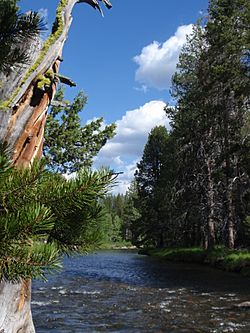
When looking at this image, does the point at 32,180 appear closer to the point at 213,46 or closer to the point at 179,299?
the point at 179,299

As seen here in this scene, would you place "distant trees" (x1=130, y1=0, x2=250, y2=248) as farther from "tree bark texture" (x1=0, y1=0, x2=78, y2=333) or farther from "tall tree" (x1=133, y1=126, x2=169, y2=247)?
"tree bark texture" (x1=0, y1=0, x2=78, y2=333)

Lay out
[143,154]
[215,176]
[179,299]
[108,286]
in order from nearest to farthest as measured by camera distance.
→ 1. [179,299]
2. [108,286]
3. [215,176]
4. [143,154]

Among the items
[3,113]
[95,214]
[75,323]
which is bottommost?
[75,323]

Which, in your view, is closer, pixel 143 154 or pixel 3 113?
pixel 3 113

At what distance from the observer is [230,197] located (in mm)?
29594

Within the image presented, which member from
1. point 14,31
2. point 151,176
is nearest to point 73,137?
point 14,31

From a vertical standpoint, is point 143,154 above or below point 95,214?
above

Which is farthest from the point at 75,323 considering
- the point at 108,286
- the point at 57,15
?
the point at 57,15

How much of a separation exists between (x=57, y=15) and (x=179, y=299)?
13.2 meters

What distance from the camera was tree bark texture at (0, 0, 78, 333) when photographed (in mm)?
2635

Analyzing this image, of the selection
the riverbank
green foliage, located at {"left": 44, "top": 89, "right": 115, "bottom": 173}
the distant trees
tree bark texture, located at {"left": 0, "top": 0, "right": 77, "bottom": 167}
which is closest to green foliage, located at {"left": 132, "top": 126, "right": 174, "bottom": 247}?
the distant trees

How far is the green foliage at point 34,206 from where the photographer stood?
208 cm

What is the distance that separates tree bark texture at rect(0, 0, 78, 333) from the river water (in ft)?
26.0

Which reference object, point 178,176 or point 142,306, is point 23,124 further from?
point 178,176
